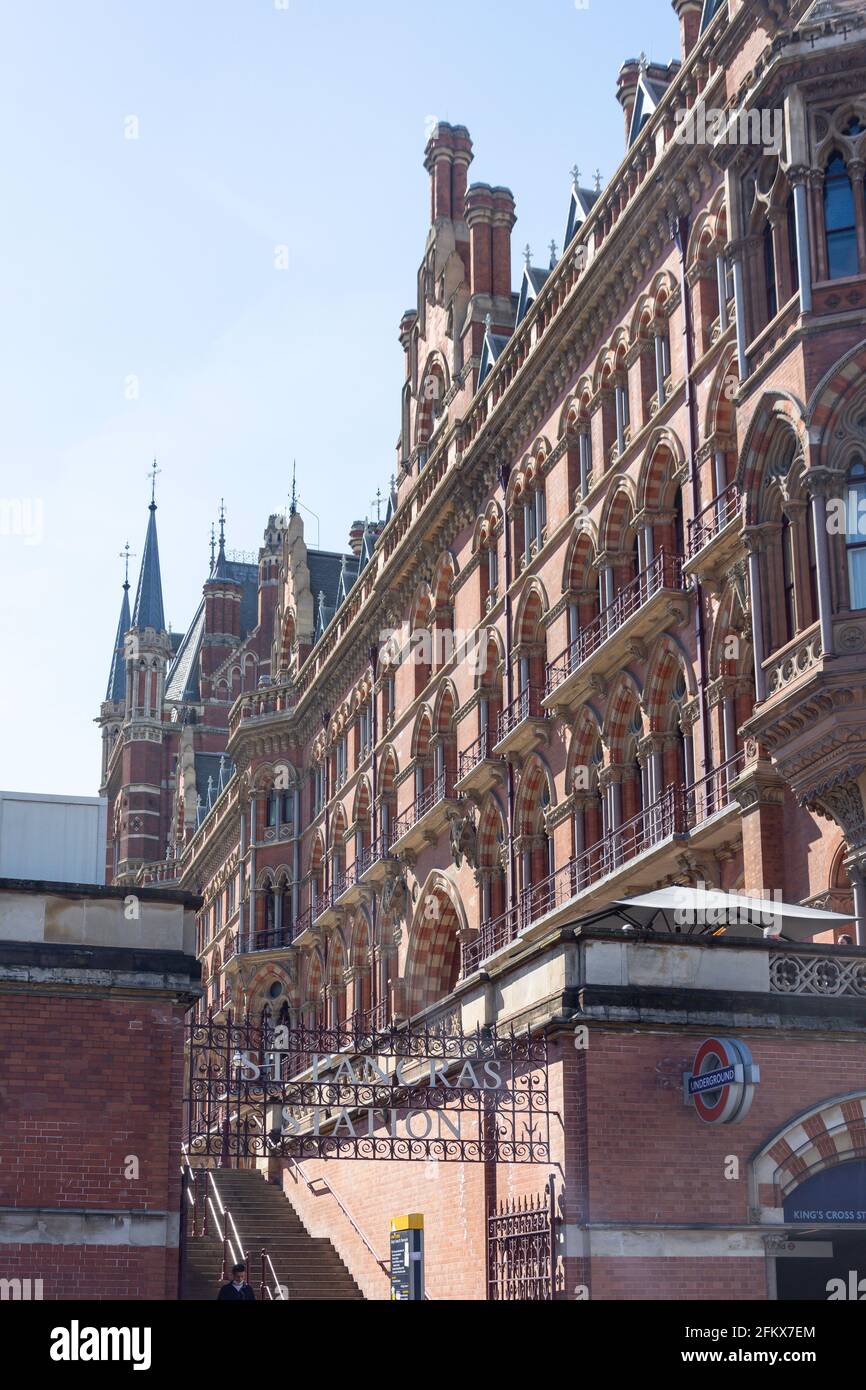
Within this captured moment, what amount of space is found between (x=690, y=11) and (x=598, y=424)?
26.7 feet

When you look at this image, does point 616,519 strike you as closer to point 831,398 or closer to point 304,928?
point 831,398

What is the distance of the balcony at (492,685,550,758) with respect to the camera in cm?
4078

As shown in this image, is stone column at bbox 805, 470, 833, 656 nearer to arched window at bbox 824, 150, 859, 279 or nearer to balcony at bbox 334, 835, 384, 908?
arched window at bbox 824, 150, 859, 279

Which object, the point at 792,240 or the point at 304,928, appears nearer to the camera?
the point at 792,240

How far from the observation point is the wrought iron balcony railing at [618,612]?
35.1m

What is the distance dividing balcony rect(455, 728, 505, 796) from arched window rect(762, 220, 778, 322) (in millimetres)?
15617

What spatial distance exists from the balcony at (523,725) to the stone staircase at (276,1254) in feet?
34.8

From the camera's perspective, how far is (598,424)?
3991 cm

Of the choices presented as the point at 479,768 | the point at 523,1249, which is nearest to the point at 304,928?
the point at 479,768

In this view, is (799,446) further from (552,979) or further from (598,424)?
(598,424)

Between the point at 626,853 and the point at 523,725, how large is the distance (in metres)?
5.42

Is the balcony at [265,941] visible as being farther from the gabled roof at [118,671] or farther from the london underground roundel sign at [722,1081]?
the gabled roof at [118,671]

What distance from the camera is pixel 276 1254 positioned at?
33688 millimetres
